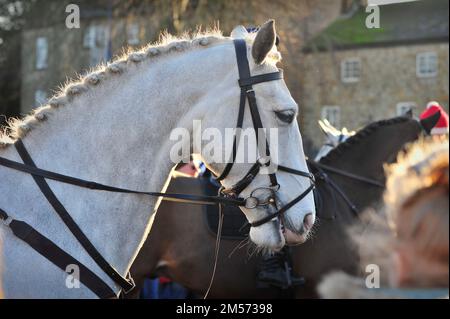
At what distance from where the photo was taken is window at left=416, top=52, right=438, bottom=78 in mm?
38781

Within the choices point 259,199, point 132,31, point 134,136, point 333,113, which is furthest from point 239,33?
point 333,113

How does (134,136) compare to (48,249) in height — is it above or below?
above

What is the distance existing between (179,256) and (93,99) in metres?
2.77

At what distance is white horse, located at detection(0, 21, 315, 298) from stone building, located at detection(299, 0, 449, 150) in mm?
34792

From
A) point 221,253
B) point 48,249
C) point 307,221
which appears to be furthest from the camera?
point 221,253

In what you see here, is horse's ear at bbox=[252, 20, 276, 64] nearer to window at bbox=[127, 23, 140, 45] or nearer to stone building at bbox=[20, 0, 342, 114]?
stone building at bbox=[20, 0, 342, 114]

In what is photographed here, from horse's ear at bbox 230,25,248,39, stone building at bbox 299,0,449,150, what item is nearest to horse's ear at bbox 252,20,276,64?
horse's ear at bbox 230,25,248,39

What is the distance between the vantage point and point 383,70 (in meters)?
40.1

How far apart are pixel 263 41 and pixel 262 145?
0.57 meters

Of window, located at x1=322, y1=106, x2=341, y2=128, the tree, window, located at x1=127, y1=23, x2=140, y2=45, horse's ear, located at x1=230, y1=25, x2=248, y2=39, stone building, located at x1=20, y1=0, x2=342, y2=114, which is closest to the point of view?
horse's ear, located at x1=230, y1=25, x2=248, y2=39

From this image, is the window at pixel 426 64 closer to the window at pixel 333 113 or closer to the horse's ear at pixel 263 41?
the window at pixel 333 113

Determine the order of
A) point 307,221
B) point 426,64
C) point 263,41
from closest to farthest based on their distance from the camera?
point 263,41 < point 307,221 < point 426,64

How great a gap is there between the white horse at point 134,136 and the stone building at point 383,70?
34792 mm

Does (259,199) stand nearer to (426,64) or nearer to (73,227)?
(73,227)
